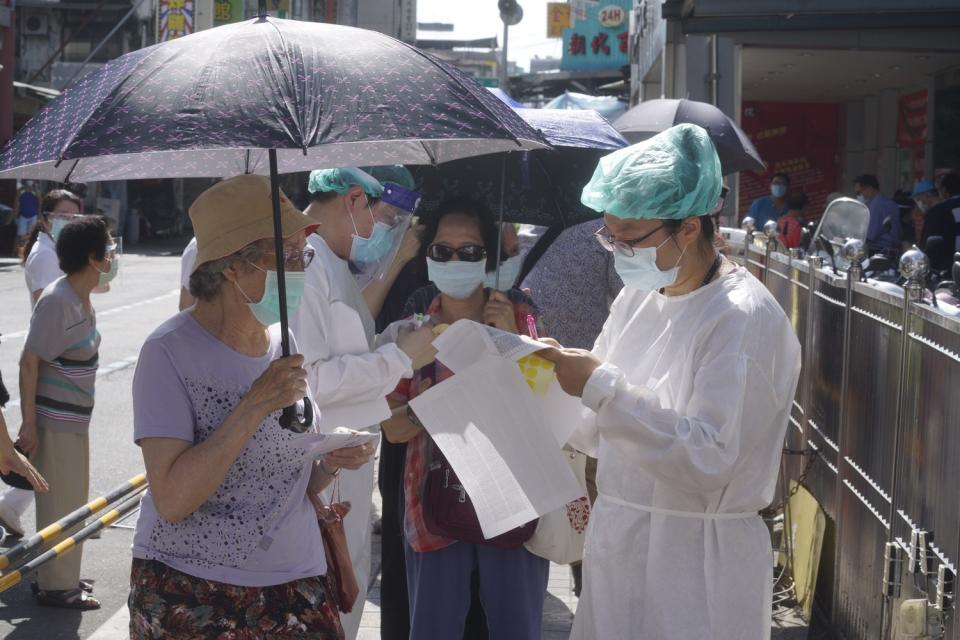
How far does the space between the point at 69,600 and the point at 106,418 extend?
468cm

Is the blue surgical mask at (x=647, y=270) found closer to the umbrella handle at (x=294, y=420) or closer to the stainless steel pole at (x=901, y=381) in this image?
the umbrella handle at (x=294, y=420)

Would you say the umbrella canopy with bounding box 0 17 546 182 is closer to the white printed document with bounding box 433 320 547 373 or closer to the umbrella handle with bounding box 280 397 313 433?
the white printed document with bounding box 433 320 547 373

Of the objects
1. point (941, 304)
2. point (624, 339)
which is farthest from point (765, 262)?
point (624, 339)

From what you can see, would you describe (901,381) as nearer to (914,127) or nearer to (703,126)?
(703,126)

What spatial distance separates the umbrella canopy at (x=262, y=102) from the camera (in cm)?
290

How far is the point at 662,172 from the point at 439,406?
91 cm

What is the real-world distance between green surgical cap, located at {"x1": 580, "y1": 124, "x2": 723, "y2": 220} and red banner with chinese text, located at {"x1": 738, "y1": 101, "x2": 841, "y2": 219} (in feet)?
70.3

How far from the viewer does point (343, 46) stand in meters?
3.31

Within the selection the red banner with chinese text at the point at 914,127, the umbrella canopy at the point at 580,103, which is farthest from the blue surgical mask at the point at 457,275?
the red banner with chinese text at the point at 914,127

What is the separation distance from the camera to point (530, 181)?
4996 mm

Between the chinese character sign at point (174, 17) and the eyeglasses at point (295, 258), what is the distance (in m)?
32.6

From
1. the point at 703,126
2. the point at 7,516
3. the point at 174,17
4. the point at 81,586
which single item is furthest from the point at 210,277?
the point at 174,17

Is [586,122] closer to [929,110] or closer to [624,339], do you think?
[624,339]

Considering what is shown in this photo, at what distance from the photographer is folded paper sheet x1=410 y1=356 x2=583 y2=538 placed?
336 cm
